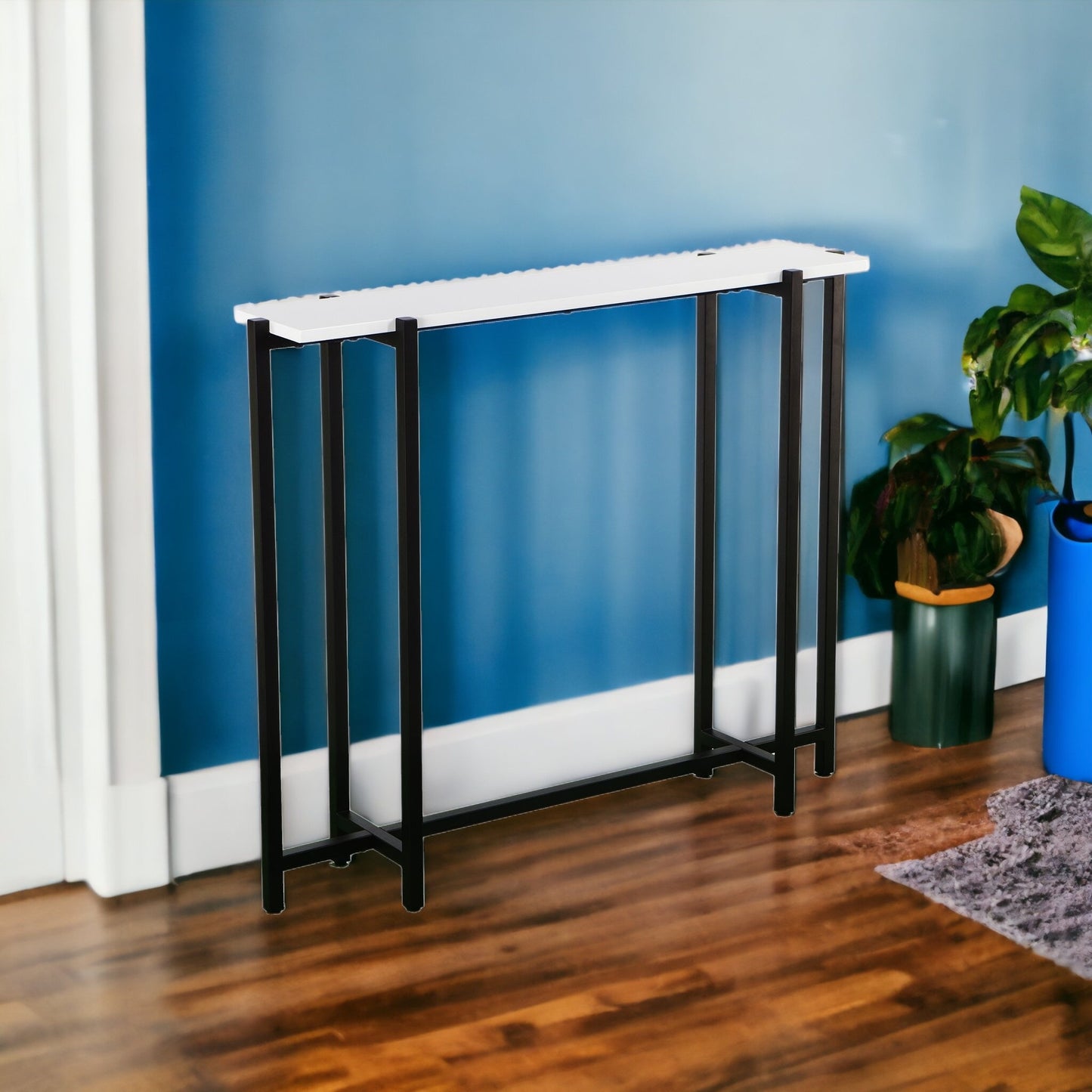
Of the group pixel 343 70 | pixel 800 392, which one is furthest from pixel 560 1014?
pixel 343 70

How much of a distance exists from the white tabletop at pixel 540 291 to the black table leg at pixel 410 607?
0.27 feet

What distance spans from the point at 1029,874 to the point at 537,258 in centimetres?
137

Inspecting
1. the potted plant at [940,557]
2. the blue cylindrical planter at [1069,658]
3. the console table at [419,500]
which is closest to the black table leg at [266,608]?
the console table at [419,500]

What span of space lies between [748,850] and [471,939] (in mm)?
568

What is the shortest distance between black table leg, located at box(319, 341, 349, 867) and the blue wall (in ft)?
0.32

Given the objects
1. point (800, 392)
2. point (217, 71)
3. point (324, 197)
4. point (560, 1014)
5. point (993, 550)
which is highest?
point (217, 71)

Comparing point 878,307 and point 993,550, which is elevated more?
point 878,307

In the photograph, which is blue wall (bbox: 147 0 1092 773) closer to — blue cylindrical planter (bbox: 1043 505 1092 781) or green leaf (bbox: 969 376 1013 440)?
green leaf (bbox: 969 376 1013 440)

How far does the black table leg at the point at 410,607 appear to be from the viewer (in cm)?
238

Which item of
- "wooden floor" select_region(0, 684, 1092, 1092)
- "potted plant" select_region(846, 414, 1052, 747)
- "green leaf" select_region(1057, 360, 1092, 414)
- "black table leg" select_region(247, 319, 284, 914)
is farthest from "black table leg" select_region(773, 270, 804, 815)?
"black table leg" select_region(247, 319, 284, 914)

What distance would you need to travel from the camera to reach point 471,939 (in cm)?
250

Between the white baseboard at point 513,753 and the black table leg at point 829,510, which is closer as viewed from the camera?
the white baseboard at point 513,753

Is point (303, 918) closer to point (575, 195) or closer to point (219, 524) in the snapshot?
point (219, 524)

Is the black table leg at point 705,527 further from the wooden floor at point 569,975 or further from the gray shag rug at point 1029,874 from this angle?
the gray shag rug at point 1029,874
